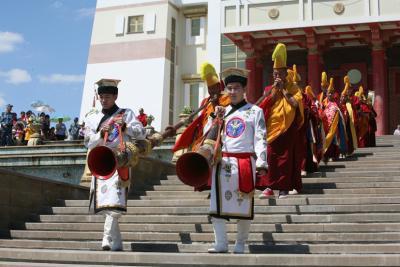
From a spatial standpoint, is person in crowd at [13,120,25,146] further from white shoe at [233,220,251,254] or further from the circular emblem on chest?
white shoe at [233,220,251,254]

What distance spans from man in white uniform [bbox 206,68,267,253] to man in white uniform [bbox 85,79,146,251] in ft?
3.84

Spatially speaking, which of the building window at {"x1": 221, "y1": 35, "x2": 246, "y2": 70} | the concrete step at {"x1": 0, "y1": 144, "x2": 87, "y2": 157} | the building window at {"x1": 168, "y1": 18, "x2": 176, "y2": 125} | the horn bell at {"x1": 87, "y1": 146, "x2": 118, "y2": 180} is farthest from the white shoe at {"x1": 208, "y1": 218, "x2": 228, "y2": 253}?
the building window at {"x1": 168, "y1": 18, "x2": 176, "y2": 125}

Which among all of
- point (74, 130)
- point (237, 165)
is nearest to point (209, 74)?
point (237, 165)

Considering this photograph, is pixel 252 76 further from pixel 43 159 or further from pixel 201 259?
pixel 201 259

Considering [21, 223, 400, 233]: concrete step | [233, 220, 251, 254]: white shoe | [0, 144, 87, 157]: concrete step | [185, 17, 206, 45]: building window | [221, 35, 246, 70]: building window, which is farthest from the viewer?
[185, 17, 206, 45]: building window

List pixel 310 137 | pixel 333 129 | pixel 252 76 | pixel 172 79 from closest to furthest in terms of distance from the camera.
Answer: pixel 310 137 < pixel 333 129 < pixel 252 76 < pixel 172 79

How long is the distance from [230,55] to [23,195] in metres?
18.9

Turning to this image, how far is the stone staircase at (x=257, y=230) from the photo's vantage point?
624 centimetres

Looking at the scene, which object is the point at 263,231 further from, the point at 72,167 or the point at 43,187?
the point at 72,167

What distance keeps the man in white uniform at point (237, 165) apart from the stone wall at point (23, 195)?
13.3 feet

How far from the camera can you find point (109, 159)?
286 inches

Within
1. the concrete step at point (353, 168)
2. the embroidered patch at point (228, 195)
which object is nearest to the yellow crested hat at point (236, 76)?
the embroidered patch at point (228, 195)

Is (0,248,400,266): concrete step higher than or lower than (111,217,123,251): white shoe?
lower

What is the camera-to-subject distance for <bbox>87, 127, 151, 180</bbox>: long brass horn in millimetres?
7188
